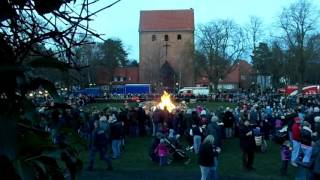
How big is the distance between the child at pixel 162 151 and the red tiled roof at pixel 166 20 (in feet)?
331

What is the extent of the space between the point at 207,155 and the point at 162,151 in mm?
6115

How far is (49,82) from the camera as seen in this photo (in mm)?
2275

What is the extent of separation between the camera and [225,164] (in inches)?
804

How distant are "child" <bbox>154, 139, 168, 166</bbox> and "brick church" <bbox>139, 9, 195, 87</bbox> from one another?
86.7 metres

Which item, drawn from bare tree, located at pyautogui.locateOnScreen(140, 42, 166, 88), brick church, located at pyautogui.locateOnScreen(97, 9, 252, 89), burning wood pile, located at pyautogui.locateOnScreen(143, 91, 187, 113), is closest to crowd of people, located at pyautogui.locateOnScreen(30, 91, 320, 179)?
burning wood pile, located at pyautogui.locateOnScreen(143, 91, 187, 113)

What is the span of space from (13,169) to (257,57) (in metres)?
91.3

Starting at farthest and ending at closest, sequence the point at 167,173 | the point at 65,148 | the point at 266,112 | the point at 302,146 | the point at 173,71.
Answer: the point at 173,71 → the point at 266,112 → the point at 167,173 → the point at 302,146 → the point at 65,148

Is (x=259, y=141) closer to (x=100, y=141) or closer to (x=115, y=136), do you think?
(x=115, y=136)

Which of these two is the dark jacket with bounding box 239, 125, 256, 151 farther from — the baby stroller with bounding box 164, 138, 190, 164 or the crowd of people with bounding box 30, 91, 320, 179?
the baby stroller with bounding box 164, 138, 190, 164

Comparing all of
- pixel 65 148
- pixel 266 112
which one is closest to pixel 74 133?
pixel 65 148

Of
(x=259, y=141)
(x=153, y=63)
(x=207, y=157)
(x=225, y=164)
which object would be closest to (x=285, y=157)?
(x=225, y=164)

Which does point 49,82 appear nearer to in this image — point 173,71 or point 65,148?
point 65,148

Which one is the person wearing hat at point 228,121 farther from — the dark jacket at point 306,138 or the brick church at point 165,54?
the brick church at point 165,54

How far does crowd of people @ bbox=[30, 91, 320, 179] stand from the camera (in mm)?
3760
